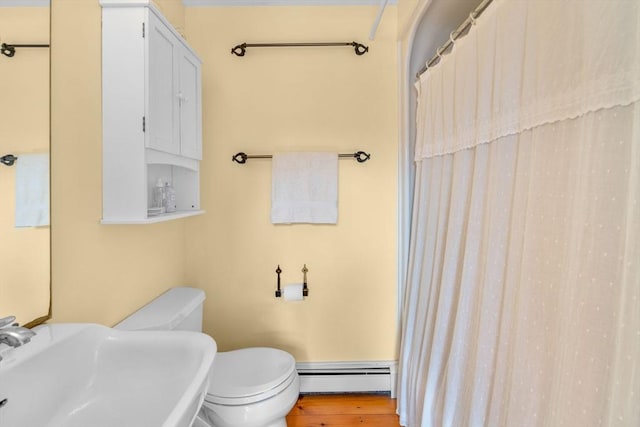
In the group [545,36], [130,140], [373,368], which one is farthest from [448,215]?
[130,140]

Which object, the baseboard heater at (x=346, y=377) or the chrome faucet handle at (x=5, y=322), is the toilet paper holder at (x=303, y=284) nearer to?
the baseboard heater at (x=346, y=377)

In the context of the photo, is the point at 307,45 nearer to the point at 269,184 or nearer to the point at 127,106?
the point at 269,184

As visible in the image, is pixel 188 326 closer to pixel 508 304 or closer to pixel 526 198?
pixel 508 304

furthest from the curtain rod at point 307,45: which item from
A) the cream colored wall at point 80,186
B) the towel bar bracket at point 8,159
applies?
the towel bar bracket at point 8,159

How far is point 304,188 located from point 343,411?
4.46ft

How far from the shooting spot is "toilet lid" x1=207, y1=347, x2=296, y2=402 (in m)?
1.32

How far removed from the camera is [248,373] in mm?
1467

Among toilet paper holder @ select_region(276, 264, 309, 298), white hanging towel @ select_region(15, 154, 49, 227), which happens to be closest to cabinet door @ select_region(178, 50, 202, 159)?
white hanging towel @ select_region(15, 154, 49, 227)

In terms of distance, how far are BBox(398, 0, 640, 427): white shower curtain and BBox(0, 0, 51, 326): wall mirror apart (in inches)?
55.3

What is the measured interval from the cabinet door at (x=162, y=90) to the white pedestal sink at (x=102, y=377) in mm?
722

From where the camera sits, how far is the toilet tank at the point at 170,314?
1.25 metres

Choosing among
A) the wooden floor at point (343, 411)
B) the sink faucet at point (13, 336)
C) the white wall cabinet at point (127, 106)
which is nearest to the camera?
the sink faucet at point (13, 336)

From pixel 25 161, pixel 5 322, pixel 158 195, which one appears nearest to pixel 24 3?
pixel 25 161

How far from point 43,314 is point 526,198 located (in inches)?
59.1
